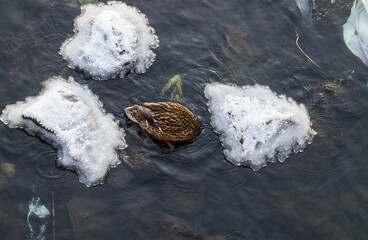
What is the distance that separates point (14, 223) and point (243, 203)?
10.8 ft

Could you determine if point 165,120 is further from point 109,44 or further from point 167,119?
point 109,44

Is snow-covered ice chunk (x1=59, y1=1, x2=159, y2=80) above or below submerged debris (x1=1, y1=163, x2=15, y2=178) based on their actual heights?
above

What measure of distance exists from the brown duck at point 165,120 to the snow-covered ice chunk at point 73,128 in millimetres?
477

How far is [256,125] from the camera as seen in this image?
6.00 m

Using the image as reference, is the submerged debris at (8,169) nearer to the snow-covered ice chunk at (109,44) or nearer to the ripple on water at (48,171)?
the ripple on water at (48,171)

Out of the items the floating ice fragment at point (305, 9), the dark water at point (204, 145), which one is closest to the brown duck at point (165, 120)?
the dark water at point (204, 145)

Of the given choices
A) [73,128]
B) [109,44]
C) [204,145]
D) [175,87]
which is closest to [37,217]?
[73,128]

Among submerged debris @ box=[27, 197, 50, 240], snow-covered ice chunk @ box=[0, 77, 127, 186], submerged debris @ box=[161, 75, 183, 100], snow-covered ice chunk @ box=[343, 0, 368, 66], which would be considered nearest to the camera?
submerged debris @ box=[27, 197, 50, 240]

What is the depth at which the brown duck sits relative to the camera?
555 centimetres

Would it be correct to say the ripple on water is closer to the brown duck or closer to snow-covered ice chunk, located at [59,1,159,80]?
the brown duck

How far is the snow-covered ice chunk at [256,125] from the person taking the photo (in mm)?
5867

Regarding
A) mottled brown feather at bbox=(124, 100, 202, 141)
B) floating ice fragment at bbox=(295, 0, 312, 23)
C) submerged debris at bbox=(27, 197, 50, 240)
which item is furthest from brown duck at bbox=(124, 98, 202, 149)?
floating ice fragment at bbox=(295, 0, 312, 23)

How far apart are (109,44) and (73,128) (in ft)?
5.69

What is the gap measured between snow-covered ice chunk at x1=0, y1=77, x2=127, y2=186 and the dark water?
15 centimetres
